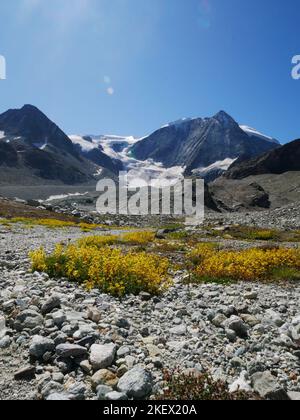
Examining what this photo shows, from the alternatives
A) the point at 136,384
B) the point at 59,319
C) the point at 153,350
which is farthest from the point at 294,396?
the point at 59,319

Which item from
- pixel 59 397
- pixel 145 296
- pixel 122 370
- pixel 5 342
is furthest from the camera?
pixel 145 296

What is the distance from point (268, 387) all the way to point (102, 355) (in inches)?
114

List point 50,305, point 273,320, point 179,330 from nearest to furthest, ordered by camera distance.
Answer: point 179,330 → point 273,320 → point 50,305

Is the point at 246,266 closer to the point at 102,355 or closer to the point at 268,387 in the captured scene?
the point at 268,387

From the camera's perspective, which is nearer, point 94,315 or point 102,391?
point 102,391

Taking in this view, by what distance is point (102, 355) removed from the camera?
6.89 meters

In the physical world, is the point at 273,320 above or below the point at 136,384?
above

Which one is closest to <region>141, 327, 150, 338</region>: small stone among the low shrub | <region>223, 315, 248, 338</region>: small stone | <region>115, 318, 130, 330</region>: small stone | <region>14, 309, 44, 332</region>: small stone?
<region>115, 318, 130, 330</region>: small stone

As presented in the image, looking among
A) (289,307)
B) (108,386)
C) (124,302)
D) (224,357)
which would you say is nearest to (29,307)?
(124,302)

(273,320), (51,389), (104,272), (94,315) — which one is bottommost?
(51,389)

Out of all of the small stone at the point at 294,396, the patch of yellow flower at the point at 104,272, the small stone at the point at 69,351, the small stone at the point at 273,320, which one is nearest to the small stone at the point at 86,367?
the small stone at the point at 69,351

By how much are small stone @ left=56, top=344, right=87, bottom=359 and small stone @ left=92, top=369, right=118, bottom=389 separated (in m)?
0.70

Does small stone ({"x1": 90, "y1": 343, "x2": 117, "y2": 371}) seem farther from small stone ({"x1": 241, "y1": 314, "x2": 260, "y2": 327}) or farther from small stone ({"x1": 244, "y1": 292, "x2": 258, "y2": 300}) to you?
small stone ({"x1": 244, "y1": 292, "x2": 258, "y2": 300})

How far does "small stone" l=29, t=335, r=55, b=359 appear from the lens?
7.10 meters
